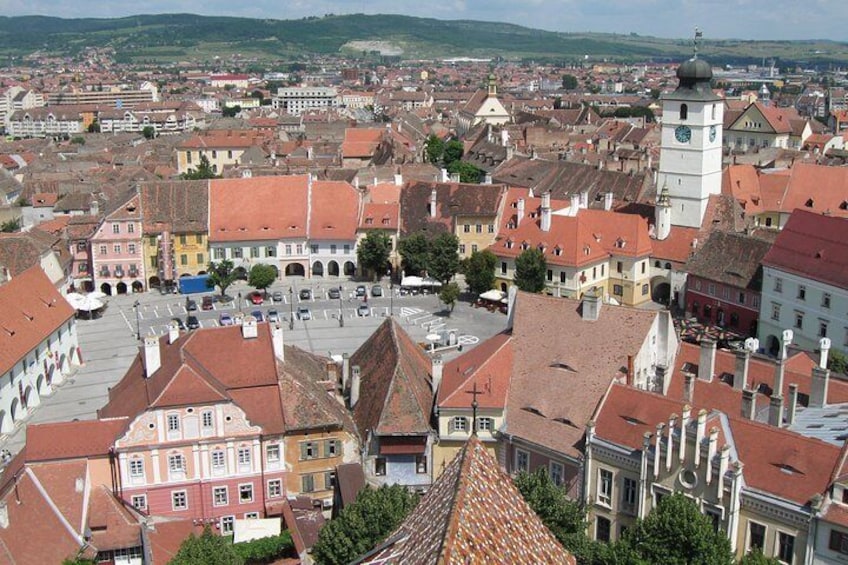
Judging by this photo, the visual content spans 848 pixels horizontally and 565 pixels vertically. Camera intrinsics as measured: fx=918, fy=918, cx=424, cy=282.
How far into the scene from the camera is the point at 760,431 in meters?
32.5

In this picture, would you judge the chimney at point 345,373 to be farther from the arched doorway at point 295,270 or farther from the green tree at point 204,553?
the arched doorway at point 295,270

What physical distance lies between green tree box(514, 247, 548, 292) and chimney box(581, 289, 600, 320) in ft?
96.0

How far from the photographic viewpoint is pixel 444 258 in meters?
75.6

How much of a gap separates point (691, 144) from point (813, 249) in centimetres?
1940

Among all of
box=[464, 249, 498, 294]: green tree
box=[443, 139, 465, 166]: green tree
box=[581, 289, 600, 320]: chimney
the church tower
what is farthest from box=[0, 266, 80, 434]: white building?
box=[443, 139, 465, 166]: green tree

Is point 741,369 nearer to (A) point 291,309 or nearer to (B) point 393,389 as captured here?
(B) point 393,389

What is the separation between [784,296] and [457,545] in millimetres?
54730

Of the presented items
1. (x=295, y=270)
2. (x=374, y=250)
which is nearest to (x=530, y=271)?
(x=374, y=250)

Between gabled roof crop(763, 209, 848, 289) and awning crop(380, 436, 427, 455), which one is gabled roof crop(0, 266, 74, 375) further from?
gabled roof crop(763, 209, 848, 289)

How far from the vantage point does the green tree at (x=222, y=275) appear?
77.2 meters

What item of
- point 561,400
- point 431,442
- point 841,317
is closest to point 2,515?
point 431,442

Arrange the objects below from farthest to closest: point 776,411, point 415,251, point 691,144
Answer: point 415,251 < point 691,144 < point 776,411

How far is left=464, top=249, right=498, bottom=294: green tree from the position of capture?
7400cm

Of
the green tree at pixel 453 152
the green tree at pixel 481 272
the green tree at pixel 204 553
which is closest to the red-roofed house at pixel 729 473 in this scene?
the green tree at pixel 204 553
